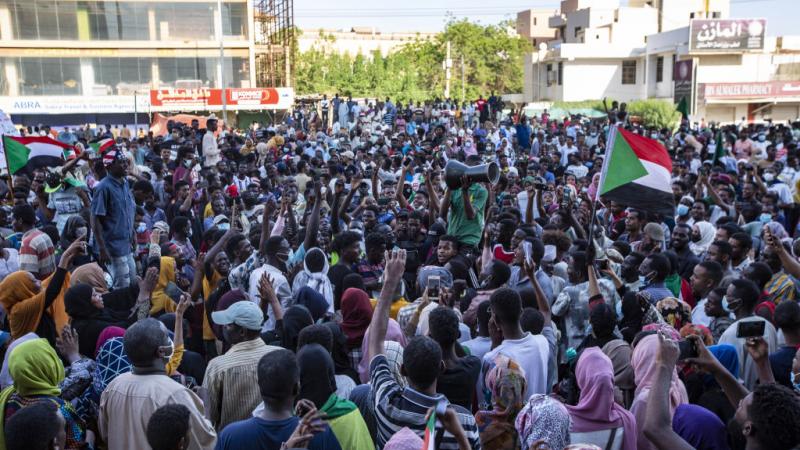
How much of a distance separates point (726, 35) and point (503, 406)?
43.9 m

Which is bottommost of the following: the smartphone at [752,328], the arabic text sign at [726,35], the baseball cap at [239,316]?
the smartphone at [752,328]

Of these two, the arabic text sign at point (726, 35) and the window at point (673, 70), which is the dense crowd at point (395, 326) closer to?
the arabic text sign at point (726, 35)

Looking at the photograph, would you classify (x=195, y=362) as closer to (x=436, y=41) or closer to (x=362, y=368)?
(x=362, y=368)

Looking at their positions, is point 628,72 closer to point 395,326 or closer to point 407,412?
point 395,326

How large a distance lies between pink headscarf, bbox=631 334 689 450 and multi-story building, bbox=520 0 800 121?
3986cm

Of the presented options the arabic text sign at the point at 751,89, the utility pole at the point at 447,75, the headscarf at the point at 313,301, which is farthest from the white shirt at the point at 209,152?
the utility pole at the point at 447,75

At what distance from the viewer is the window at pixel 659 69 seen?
148 feet

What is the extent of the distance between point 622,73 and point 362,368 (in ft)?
155


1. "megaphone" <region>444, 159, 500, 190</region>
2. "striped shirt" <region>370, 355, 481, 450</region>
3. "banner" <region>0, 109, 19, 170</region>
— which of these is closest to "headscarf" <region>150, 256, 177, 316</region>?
"megaphone" <region>444, 159, 500, 190</region>

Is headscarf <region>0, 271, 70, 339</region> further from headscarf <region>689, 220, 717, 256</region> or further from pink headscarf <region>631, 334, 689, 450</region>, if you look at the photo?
headscarf <region>689, 220, 717, 256</region>

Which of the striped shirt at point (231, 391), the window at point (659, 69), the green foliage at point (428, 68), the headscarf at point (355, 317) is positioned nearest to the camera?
the striped shirt at point (231, 391)

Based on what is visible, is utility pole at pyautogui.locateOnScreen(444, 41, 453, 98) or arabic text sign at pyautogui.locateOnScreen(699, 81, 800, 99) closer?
arabic text sign at pyautogui.locateOnScreen(699, 81, 800, 99)

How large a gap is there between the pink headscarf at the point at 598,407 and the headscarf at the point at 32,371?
2.62 m

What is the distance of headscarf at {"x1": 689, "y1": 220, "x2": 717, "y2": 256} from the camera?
8.26m
